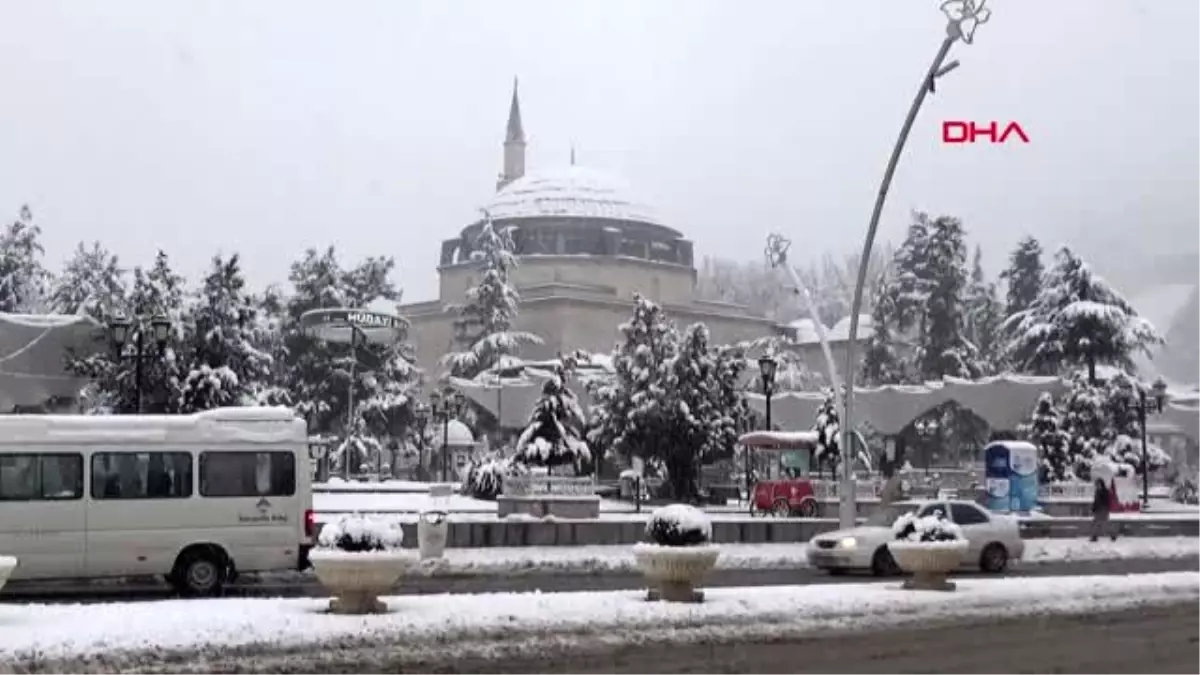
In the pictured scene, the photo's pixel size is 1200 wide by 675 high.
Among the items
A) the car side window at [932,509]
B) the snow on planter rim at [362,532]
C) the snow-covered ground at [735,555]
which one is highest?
the snow on planter rim at [362,532]

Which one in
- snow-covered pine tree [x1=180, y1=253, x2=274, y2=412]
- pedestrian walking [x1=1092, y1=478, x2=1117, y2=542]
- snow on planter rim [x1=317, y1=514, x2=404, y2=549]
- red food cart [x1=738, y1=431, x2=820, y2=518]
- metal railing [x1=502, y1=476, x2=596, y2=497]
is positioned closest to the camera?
snow on planter rim [x1=317, y1=514, x2=404, y2=549]

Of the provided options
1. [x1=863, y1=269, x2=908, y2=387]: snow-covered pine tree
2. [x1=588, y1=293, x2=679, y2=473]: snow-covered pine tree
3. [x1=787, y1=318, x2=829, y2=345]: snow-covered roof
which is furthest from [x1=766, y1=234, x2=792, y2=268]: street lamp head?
[x1=787, y1=318, x2=829, y2=345]: snow-covered roof

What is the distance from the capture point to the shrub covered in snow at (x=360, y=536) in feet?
53.1

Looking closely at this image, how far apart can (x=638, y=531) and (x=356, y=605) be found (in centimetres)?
1627

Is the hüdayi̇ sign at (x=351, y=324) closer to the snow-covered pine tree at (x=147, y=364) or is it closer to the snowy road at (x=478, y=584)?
the snow-covered pine tree at (x=147, y=364)

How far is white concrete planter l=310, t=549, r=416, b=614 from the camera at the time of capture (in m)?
15.9

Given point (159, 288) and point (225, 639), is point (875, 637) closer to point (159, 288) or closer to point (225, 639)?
point (225, 639)

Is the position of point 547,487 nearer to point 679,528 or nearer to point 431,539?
point 431,539

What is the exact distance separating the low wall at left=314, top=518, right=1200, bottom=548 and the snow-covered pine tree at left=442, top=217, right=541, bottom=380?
156 feet

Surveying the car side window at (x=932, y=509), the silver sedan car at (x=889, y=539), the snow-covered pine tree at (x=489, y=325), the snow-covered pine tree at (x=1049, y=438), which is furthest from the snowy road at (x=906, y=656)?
the snow-covered pine tree at (x=489, y=325)

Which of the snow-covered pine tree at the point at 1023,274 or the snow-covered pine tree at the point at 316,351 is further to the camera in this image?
the snow-covered pine tree at the point at 1023,274

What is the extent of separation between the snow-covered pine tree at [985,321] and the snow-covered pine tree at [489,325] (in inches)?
→ 1055

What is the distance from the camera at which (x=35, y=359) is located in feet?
148

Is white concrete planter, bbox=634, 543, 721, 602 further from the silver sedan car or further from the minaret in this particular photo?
the minaret
